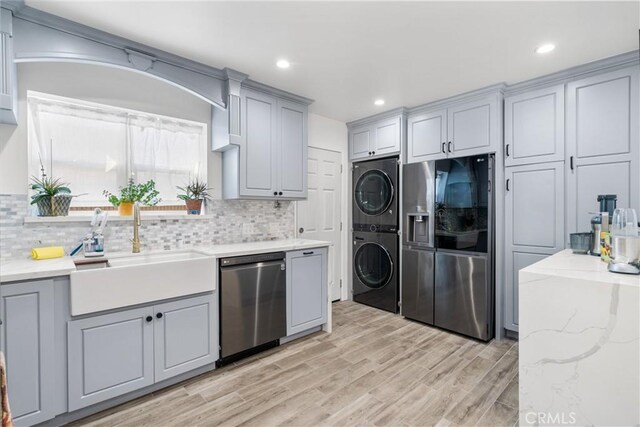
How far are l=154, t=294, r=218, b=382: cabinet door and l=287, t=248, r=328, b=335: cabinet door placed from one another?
2.39ft

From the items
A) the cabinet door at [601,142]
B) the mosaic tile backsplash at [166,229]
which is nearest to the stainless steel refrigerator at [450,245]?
the cabinet door at [601,142]

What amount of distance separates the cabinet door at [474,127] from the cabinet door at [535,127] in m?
0.12

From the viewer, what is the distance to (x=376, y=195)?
149 inches

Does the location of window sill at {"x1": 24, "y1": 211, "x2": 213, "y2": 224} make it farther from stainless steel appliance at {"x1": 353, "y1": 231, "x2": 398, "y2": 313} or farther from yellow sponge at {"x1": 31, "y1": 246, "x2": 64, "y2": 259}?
stainless steel appliance at {"x1": 353, "y1": 231, "x2": 398, "y2": 313}

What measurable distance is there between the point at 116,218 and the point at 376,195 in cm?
273

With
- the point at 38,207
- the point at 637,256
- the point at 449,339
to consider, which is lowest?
the point at 449,339

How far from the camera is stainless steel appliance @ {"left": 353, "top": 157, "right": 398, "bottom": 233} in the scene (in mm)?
3594

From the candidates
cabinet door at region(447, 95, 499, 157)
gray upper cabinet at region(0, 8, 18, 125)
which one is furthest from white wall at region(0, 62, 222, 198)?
cabinet door at region(447, 95, 499, 157)

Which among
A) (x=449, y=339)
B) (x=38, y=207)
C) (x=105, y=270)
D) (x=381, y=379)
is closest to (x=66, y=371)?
(x=105, y=270)

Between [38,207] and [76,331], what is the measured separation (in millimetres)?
939

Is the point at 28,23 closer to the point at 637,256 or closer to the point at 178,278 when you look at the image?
the point at 178,278

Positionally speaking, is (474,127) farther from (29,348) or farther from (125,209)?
(29,348)

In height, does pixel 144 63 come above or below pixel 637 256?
above

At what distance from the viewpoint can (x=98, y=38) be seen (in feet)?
6.56
